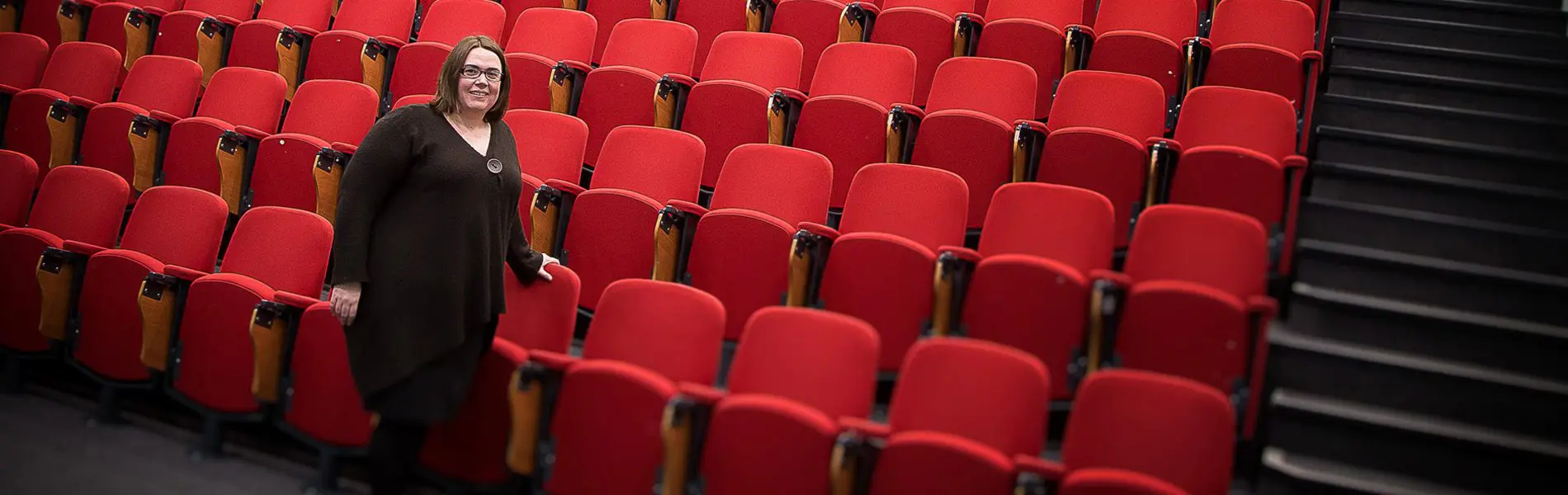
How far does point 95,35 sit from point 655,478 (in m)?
0.83

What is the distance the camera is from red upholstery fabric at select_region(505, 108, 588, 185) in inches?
29.6

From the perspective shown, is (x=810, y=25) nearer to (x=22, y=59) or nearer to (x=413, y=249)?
(x=413, y=249)

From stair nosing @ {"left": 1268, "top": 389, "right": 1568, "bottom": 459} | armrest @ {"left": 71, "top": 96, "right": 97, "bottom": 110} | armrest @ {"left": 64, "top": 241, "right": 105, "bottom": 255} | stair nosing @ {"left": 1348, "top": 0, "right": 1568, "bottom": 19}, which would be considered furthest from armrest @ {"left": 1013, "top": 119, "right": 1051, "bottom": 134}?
armrest @ {"left": 71, "top": 96, "right": 97, "bottom": 110}

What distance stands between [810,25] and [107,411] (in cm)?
59

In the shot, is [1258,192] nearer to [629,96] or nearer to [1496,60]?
[1496,60]

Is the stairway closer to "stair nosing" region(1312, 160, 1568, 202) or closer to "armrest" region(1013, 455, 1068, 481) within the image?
"stair nosing" region(1312, 160, 1568, 202)

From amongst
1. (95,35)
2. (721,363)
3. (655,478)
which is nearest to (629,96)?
(721,363)

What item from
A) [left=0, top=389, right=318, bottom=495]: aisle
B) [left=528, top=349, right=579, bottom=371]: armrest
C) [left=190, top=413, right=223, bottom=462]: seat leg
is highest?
[left=528, top=349, right=579, bottom=371]: armrest

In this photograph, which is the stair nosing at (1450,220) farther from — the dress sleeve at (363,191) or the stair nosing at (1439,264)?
the dress sleeve at (363,191)

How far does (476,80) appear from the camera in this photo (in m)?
0.50

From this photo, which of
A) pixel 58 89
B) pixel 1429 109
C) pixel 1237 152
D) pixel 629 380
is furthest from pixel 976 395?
pixel 58 89

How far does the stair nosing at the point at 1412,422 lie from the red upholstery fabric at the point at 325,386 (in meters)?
0.46

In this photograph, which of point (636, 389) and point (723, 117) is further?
point (723, 117)

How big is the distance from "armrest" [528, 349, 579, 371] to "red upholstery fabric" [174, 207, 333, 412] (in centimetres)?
16
